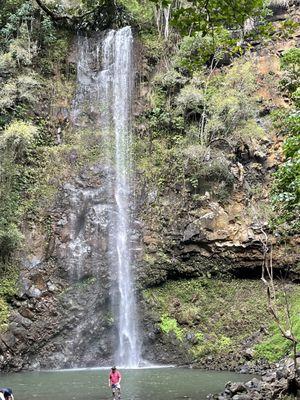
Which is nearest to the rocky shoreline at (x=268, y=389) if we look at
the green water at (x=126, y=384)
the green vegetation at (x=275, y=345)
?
the green water at (x=126, y=384)

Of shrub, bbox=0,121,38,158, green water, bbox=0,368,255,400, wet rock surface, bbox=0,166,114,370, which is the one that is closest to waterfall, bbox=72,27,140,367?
wet rock surface, bbox=0,166,114,370

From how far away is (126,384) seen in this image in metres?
15.1

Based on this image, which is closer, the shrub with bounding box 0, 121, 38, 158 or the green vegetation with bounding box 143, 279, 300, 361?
the green vegetation with bounding box 143, 279, 300, 361

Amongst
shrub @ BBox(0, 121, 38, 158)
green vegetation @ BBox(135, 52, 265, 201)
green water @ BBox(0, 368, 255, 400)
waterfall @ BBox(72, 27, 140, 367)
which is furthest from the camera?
green vegetation @ BBox(135, 52, 265, 201)

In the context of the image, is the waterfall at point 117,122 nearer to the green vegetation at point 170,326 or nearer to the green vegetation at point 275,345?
the green vegetation at point 170,326

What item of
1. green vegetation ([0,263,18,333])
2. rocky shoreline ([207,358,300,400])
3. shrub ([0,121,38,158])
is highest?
shrub ([0,121,38,158])

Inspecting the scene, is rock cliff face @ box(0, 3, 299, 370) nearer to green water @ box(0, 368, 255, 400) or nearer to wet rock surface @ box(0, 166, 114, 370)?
wet rock surface @ box(0, 166, 114, 370)

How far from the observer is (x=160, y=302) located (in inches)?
850

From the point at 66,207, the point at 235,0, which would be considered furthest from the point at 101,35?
the point at 235,0

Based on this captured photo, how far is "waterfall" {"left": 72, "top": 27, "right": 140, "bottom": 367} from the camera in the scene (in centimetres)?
2133

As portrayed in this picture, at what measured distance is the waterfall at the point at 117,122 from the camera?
840 inches

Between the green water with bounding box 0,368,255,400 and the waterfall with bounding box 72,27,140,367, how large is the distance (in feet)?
10.7

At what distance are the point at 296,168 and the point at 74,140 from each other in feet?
59.8

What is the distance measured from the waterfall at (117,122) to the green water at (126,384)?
3274 millimetres
